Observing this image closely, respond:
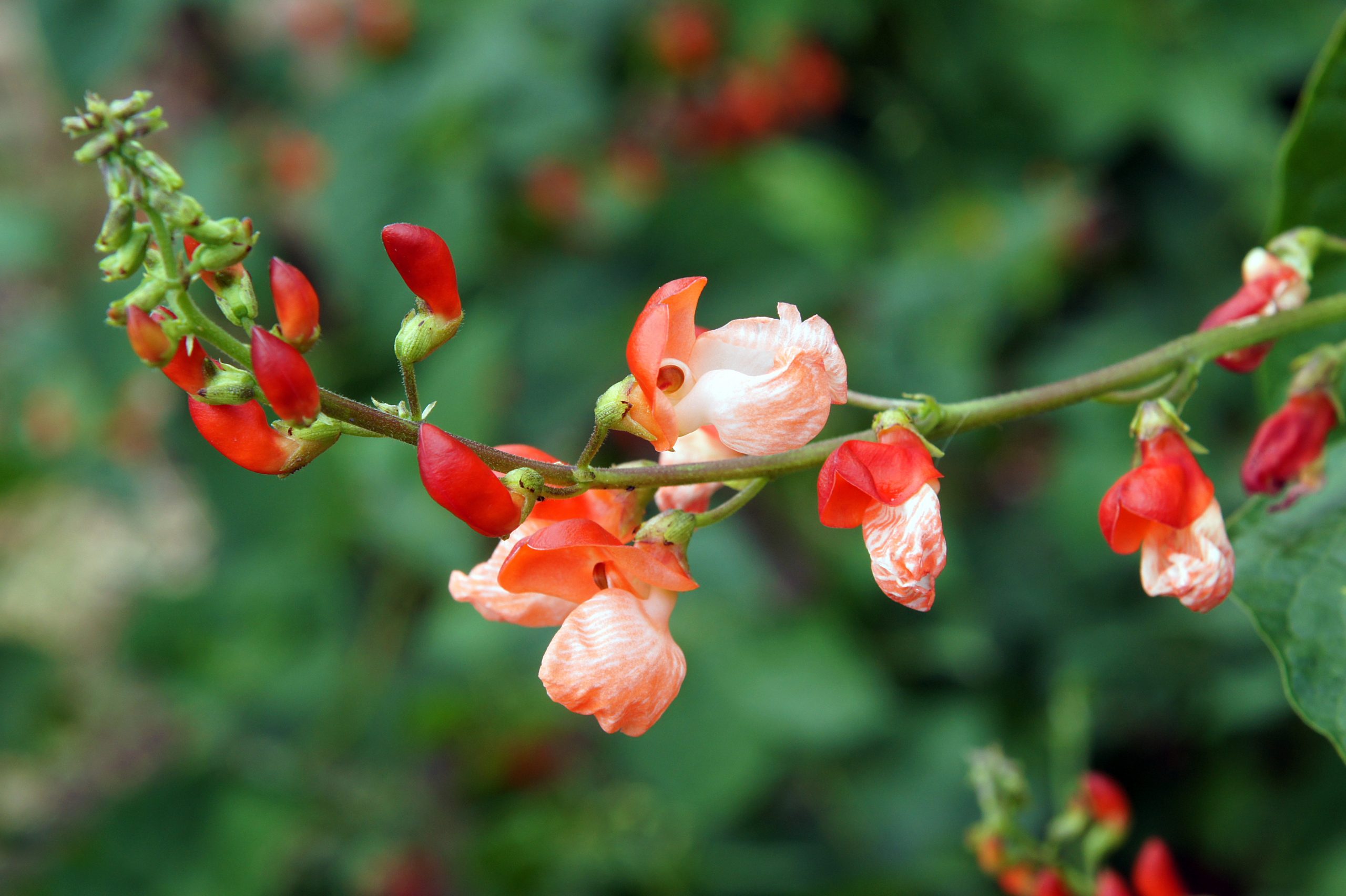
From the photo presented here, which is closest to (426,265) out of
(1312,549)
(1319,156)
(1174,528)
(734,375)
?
(734,375)

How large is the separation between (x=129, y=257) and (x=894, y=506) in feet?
1.76

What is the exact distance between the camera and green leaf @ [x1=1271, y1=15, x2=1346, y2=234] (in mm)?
1131

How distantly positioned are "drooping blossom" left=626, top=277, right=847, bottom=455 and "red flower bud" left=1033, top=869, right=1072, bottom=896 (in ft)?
2.46

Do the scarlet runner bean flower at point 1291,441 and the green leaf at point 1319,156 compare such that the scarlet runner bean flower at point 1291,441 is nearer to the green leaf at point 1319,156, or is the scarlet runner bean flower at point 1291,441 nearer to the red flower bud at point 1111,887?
the green leaf at point 1319,156

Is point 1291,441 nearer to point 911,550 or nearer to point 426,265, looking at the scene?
point 911,550

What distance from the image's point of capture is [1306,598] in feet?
3.22

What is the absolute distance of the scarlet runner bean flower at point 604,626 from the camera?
77cm

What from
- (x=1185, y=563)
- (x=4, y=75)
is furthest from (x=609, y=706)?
(x=4, y=75)

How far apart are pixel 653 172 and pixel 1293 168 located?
2387 mm

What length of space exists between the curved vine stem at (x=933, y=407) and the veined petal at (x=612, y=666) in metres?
0.10

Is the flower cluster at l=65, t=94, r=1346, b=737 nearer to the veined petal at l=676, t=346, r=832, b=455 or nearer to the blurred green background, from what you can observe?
the veined petal at l=676, t=346, r=832, b=455

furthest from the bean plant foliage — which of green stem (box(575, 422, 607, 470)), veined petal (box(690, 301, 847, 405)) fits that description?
green stem (box(575, 422, 607, 470))

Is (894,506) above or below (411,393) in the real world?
below

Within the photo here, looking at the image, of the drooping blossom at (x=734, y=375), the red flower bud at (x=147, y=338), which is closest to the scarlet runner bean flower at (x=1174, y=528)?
the drooping blossom at (x=734, y=375)
